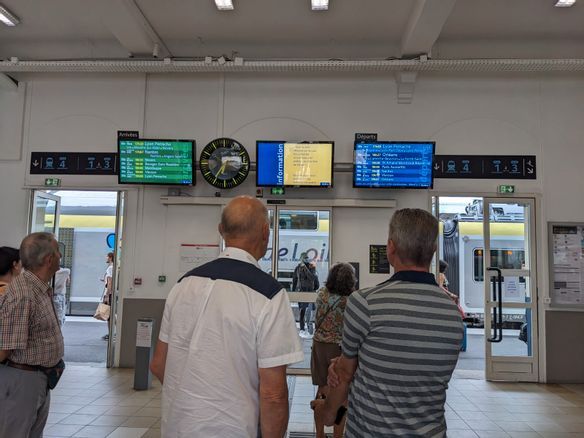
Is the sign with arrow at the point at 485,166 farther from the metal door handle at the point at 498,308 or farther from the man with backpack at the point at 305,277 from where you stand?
the man with backpack at the point at 305,277

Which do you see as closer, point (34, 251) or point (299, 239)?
point (34, 251)

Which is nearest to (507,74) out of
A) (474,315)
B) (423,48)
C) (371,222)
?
(423,48)

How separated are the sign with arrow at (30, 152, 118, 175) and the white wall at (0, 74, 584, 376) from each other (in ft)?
0.34

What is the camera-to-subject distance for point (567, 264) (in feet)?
18.1

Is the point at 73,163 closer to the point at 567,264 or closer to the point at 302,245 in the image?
the point at 302,245

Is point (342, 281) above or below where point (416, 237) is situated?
below

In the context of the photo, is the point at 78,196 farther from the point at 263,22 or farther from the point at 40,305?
the point at 40,305

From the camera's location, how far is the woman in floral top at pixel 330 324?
3.14 m

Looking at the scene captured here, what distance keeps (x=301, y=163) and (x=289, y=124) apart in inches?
31.9

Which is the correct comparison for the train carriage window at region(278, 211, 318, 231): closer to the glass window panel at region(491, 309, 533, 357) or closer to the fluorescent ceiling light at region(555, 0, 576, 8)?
the glass window panel at region(491, 309, 533, 357)

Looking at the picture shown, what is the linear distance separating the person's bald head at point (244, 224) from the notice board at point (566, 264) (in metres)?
5.35

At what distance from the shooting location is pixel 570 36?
5.55m

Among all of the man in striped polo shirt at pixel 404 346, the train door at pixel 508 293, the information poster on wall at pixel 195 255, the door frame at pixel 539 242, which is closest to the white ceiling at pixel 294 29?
the door frame at pixel 539 242

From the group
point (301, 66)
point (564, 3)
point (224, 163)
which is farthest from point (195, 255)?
point (564, 3)
